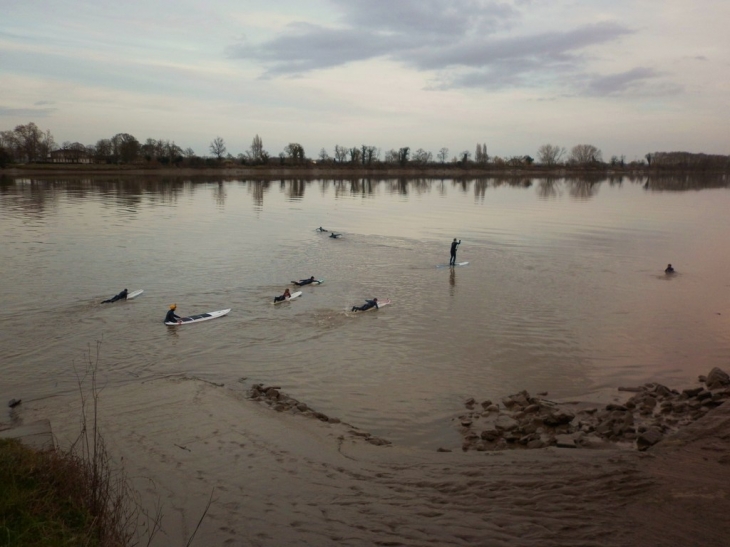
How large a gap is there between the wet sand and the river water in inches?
69.0

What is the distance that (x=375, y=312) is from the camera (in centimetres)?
2277

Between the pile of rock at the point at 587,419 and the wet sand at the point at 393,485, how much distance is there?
67 centimetres

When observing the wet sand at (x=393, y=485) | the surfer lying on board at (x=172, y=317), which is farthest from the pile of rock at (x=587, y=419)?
the surfer lying on board at (x=172, y=317)

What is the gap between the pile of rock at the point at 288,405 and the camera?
1212 centimetres

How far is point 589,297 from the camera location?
25969mm

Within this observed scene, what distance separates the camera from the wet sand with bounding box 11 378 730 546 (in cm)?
780

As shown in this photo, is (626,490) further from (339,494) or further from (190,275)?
(190,275)

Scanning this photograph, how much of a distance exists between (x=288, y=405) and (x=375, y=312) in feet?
31.5

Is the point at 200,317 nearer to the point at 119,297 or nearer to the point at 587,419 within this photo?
the point at 119,297

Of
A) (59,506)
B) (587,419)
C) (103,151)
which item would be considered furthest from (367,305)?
(103,151)

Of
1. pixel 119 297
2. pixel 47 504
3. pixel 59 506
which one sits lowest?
pixel 119 297

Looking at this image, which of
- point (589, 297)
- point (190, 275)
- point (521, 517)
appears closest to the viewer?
point (521, 517)

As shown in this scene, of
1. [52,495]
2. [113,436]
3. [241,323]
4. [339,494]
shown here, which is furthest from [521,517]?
[241,323]

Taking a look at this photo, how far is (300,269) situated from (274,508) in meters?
24.3
